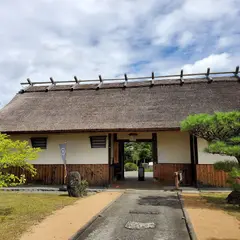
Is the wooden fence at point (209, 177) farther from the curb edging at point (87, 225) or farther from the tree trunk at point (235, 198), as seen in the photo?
the curb edging at point (87, 225)

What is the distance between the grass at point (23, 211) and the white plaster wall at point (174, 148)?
5.15 m

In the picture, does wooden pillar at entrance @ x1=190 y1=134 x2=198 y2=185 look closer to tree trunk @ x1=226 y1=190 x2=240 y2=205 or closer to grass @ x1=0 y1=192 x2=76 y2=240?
tree trunk @ x1=226 y1=190 x2=240 y2=205

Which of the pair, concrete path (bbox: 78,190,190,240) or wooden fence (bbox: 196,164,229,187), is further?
wooden fence (bbox: 196,164,229,187)

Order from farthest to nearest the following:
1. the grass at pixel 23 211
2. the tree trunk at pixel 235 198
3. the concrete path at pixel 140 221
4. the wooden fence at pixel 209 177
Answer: the wooden fence at pixel 209 177 → the tree trunk at pixel 235 198 → the grass at pixel 23 211 → the concrete path at pixel 140 221

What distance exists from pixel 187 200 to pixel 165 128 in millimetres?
3498

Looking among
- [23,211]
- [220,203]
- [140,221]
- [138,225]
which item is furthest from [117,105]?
[138,225]

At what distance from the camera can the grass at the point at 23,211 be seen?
18.5 feet

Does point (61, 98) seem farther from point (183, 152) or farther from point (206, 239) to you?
point (206, 239)

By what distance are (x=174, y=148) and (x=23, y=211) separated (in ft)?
25.3

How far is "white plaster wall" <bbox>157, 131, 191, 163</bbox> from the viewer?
42.2ft

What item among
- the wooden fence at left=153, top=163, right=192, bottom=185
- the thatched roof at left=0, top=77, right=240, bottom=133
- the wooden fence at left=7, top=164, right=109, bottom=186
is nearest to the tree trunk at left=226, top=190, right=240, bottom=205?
the thatched roof at left=0, top=77, right=240, bottom=133

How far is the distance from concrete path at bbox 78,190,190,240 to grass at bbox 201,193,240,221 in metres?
1.10

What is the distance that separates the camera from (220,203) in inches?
335

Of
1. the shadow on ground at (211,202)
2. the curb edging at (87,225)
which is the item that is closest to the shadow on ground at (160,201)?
the shadow on ground at (211,202)
